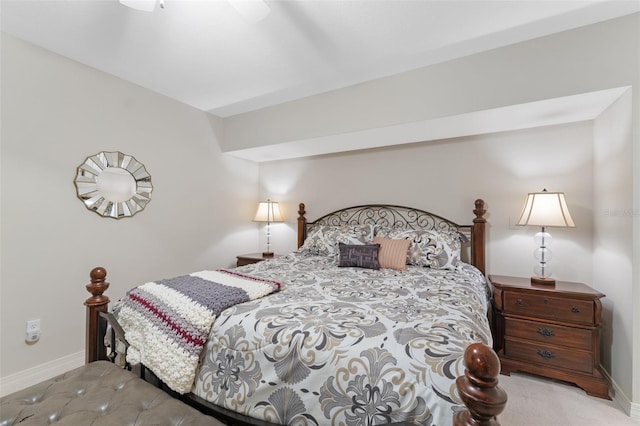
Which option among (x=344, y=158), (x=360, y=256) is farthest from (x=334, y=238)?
(x=344, y=158)

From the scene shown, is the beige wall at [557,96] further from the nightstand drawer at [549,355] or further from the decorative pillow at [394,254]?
the decorative pillow at [394,254]

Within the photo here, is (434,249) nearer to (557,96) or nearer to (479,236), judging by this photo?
(479,236)

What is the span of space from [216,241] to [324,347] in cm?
290

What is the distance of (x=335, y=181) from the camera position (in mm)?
3705

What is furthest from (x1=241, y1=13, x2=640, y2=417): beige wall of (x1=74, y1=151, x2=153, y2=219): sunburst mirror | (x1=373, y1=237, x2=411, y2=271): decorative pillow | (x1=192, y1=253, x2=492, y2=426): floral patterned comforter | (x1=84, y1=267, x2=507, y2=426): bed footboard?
(x1=84, y1=267, x2=507, y2=426): bed footboard

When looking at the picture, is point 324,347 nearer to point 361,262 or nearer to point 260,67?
point 361,262

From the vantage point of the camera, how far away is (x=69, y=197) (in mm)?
2369

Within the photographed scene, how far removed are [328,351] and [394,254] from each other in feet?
5.29

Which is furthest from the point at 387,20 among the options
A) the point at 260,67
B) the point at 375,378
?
the point at 375,378

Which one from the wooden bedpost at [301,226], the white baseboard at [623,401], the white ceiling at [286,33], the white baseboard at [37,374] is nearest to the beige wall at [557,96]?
the white baseboard at [623,401]

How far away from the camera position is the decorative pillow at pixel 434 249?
8.27 ft

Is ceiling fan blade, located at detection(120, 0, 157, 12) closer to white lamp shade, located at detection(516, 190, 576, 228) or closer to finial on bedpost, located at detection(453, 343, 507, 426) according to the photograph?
finial on bedpost, located at detection(453, 343, 507, 426)

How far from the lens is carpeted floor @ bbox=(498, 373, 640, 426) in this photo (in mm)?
1733

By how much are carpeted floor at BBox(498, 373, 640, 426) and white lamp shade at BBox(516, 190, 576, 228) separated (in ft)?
4.02
